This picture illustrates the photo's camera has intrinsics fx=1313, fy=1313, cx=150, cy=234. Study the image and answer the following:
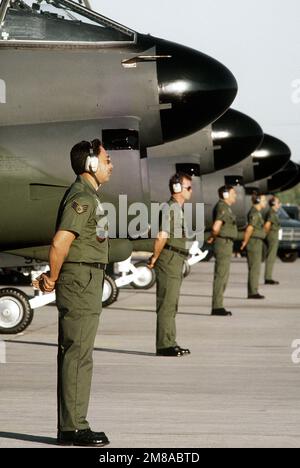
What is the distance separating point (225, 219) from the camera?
19.2 metres

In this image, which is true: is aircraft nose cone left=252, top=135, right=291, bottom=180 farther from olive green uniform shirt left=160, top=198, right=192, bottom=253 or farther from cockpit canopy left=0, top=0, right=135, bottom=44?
cockpit canopy left=0, top=0, right=135, bottom=44

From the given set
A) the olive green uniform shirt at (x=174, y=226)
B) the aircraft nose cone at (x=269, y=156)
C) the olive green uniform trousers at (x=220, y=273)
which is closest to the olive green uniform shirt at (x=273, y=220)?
the aircraft nose cone at (x=269, y=156)

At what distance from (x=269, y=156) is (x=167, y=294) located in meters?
14.0

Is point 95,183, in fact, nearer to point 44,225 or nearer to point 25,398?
point 25,398

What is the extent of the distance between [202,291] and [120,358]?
13334 mm

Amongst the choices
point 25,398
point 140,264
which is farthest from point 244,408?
point 140,264

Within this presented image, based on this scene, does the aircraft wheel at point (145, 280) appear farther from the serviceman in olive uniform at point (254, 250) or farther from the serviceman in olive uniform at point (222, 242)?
the serviceman in olive uniform at point (222, 242)

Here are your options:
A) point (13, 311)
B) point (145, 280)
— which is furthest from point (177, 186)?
point (145, 280)

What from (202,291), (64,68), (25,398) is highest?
(64,68)

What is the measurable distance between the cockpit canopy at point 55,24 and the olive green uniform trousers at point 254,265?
37.5 ft

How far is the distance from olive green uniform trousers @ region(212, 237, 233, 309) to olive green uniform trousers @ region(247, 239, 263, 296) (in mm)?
3985

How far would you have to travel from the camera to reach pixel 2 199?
11.5m

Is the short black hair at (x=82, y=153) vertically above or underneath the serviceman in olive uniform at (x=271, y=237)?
above

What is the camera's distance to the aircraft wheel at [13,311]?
48.1 feet
